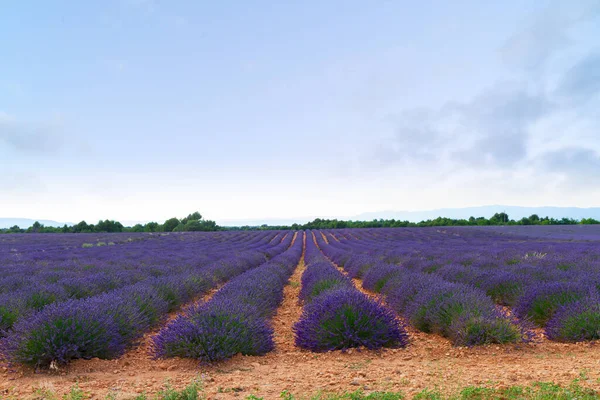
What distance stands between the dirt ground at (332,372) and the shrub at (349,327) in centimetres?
A: 12

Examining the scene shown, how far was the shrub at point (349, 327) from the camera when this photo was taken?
4004 mm

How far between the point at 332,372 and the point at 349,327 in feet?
2.88

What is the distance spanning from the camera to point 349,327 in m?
4.04

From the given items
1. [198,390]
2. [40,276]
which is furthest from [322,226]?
[198,390]

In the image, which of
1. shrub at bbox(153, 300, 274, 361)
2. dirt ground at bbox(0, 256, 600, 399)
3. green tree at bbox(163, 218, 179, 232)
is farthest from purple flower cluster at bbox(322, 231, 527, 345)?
green tree at bbox(163, 218, 179, 232)

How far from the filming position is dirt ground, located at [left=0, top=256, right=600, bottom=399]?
2816mm

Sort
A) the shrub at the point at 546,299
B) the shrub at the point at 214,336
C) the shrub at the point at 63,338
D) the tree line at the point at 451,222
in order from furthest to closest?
the tree line at the point at 451,222, the shrub at the point at 546,299, the shrub at the point at 214,336, the shrub at the point at 63,338

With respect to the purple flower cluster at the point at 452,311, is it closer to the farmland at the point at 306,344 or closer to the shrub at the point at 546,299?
the farmland at the point at 306,344

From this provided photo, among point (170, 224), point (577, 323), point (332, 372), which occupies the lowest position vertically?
point (332, 372)

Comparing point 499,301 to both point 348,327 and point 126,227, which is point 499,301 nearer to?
point 348,327

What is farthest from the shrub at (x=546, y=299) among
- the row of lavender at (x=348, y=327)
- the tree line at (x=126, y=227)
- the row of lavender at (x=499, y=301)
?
the tree line at (x=126, y=227)

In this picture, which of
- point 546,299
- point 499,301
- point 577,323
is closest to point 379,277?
point 499,301

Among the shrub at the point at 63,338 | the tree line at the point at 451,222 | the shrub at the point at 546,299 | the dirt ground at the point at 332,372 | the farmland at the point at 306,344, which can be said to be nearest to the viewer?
the dirt ground at the point at 332,372

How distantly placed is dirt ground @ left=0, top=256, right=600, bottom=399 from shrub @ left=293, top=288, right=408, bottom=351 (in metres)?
0.12
